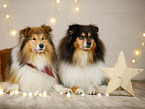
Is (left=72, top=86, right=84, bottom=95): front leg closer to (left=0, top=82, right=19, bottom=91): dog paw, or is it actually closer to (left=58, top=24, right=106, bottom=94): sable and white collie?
(left=58, top=24, right=106, bottom=94): sable and white collie

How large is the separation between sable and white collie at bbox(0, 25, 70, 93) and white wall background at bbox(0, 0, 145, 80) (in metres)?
0.80

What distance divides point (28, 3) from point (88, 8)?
1.13m

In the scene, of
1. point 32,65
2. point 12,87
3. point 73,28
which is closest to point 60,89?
point 32,65

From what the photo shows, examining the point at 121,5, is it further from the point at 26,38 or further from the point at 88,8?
the point at 26,38

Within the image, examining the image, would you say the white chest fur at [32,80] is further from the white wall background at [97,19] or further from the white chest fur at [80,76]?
the white wall background at [97,19]

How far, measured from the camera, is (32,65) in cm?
212

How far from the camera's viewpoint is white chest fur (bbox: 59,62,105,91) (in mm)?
2236

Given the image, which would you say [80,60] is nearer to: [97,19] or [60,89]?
[60,89]

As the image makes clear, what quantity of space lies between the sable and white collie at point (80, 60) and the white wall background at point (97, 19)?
73cm

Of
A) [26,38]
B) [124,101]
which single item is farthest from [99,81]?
[26,38]

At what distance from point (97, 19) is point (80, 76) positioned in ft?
4.53

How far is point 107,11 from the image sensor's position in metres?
3.17

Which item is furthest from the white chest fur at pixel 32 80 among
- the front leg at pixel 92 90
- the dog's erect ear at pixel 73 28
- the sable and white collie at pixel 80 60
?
the dog's erect ear at pixel 73 28

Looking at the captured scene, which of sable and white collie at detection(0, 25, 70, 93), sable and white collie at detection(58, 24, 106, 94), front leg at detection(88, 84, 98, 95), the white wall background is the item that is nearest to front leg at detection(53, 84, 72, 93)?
sable and white collie at detection(0, 25, 70, 93)
